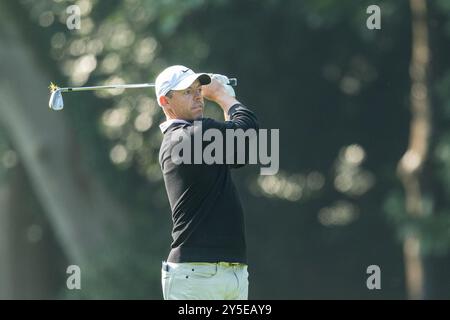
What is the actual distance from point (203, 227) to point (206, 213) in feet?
0.24

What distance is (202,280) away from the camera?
6348mm

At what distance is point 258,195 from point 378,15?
366 cm

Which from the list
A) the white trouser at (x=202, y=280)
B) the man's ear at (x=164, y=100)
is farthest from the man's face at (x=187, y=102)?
the white trouser at (x=202, y=280)

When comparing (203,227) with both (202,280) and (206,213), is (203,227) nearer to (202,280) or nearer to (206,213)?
(206,213)

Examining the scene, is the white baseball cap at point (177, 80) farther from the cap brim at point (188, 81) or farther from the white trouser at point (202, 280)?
the white trouser at point (202, 280)

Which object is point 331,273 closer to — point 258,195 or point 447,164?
point 258,195

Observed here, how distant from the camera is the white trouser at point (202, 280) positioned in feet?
20.8

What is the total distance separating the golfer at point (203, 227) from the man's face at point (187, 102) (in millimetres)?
48

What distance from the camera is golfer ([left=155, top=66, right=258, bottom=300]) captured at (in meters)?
6.32

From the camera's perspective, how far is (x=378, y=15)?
45.8 feet

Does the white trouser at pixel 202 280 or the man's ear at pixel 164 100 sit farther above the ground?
the man's ear at pixel 164 100

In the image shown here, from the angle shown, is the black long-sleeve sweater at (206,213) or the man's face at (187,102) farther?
the man's face at (187,102)

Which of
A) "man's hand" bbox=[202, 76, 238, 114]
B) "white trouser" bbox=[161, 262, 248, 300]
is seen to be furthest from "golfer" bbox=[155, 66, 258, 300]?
"man's hand" bbox=[202, 76, 238, 114]
